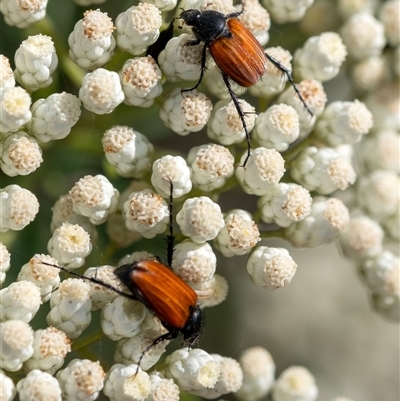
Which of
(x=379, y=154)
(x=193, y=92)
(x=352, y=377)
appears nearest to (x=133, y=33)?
(x=193, y=92)

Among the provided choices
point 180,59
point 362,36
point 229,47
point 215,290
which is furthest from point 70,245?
point 362,36

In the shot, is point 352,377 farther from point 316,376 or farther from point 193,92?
point 193,92

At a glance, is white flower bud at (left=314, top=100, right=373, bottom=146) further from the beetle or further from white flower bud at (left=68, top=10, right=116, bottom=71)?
white flower bud at (left=68, top=10, right=116, bottom=71)

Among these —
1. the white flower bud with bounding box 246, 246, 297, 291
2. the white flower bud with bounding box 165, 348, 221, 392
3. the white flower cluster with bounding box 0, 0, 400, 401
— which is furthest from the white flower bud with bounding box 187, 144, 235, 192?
the white flower bud with bounding box 165, 348, 221, 392

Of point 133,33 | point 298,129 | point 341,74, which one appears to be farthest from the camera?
point 341,74

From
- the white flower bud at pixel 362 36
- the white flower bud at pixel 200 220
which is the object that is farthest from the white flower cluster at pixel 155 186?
the white flower bud at pixel 362 36

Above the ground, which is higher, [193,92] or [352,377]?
[193,92]
